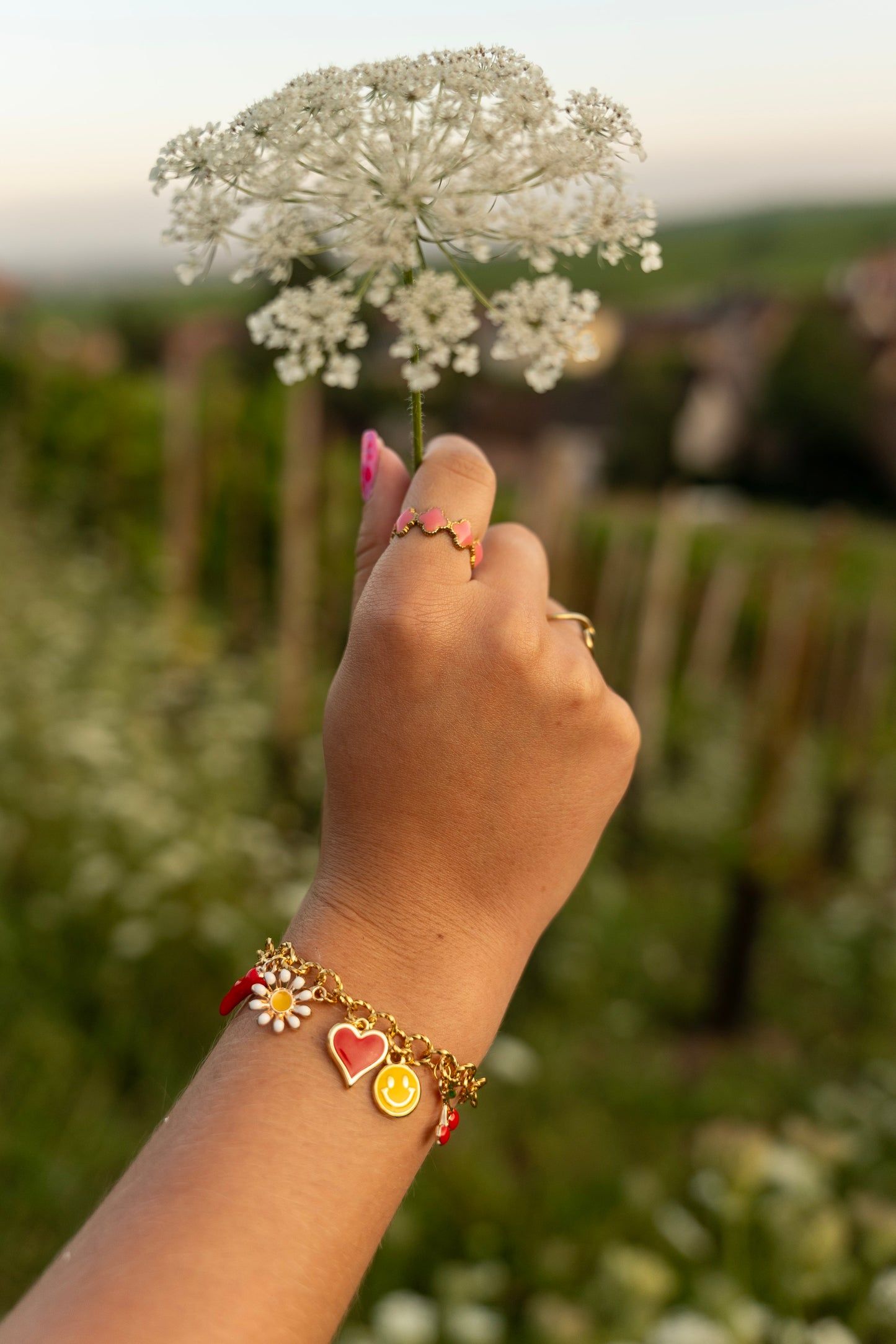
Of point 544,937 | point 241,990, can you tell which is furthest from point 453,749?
point 544,937

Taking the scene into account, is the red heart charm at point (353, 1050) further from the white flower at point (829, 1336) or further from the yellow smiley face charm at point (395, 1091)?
the white flower at point (829, 1336)

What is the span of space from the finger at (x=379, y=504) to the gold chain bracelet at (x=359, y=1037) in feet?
1.42

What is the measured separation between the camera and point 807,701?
4520mm

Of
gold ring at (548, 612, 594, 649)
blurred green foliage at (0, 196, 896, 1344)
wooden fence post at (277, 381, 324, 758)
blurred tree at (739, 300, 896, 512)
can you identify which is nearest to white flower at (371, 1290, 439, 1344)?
blurred green foliage at (0, 196, 896, 1344)

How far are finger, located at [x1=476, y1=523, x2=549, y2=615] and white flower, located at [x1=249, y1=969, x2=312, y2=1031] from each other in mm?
444

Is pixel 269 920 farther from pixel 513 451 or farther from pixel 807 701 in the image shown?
pixel 513 451

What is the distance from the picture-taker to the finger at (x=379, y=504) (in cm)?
113

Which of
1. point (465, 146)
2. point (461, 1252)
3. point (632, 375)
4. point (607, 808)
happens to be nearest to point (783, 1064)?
point (461, 1252)

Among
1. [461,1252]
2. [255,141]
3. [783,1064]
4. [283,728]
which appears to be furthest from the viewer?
[283,728]

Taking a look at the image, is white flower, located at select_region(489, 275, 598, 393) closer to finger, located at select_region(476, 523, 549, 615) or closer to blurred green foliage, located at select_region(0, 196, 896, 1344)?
finger, located at select_region(476, 523, 549, 615)

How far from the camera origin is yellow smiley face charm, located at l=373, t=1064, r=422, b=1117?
0.84 m

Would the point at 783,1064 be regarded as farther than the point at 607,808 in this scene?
Yes

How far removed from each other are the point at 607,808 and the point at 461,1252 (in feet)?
6.95

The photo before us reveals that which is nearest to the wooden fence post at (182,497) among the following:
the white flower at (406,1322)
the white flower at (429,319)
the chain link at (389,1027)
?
the white flower at (406,1322)
